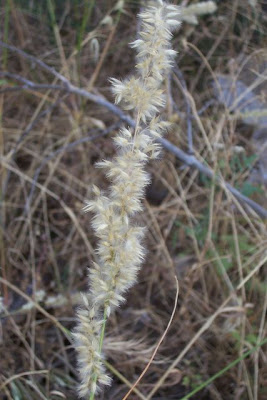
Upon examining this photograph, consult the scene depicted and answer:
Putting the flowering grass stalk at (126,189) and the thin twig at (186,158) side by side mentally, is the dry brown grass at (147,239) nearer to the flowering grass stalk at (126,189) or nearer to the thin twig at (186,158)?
the thin twig at (186,158)

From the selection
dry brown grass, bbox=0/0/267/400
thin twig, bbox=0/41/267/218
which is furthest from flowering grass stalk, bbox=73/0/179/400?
thin twig, bbox=0/41/267/218

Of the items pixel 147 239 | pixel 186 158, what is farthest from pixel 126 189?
pixel 147 239

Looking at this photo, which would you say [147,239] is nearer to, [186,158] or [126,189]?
[186,158]

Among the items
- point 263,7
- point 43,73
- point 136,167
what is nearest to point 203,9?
point 263,7

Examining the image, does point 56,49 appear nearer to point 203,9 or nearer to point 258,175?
point 203,9

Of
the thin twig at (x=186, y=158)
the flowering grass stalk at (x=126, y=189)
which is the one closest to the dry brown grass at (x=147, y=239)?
the thin twig at (x=186, y=158)
